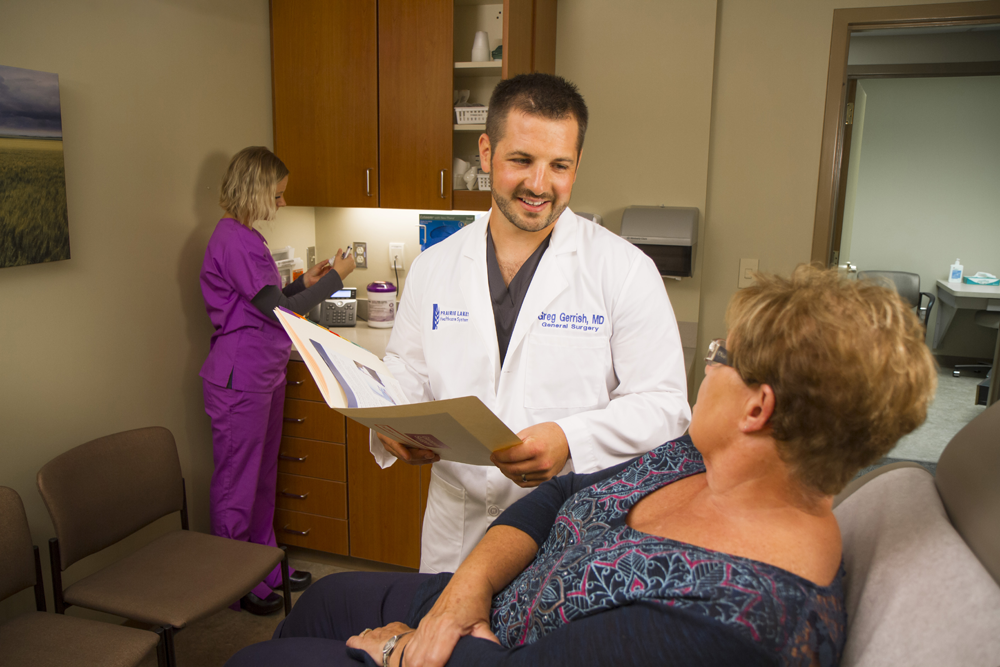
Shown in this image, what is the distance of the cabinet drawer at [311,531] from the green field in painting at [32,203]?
1.37 meters

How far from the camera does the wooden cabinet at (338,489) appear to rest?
8.90ft

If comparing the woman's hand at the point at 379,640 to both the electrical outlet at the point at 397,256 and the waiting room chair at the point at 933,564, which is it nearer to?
the waiting room chair at the point at 933,564

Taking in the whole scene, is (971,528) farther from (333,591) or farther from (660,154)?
(660,154)

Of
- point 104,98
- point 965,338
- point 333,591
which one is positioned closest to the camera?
point 333,591

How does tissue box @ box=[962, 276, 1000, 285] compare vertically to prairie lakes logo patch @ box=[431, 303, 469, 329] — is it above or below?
below

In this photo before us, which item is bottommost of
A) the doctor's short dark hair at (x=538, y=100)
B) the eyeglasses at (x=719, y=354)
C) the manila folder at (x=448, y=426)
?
the manila folder at (x=448, y=426)

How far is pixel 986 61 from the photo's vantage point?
546cm

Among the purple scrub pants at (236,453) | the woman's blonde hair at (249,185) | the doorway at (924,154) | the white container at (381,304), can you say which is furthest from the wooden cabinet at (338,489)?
the doorway at (924,154)

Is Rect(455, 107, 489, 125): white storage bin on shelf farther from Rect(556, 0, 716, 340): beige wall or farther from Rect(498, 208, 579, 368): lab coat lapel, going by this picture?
Rect(498, 208, 579, 368): lab coat lapel

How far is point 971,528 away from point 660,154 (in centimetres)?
241

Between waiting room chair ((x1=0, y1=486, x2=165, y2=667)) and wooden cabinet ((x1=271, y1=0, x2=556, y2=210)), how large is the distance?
1728 millimetres

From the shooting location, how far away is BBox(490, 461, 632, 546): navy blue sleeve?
1222 mm

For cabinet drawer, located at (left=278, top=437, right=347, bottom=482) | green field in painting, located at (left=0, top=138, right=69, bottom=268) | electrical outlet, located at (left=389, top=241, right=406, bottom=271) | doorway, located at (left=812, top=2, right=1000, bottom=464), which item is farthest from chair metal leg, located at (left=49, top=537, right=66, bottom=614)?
doorway, located at (left=812, top=2, right=1000, bottom=464)

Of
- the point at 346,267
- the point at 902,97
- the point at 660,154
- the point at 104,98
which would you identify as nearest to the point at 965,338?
the point at 902,97
